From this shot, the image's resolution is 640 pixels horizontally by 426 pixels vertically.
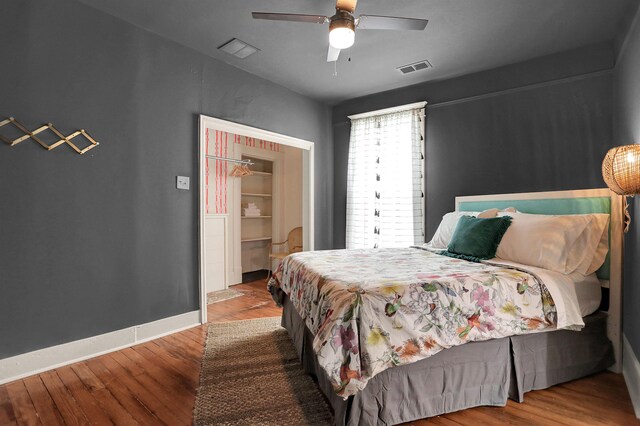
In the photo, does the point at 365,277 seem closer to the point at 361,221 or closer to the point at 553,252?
the point at 553,252

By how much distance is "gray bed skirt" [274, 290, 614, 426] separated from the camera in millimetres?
1610

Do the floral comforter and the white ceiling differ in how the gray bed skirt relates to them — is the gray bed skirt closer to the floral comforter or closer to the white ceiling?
the floral comforter

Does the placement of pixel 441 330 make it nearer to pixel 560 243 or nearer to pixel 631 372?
pixel 560 243

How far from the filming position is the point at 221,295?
4.41 m

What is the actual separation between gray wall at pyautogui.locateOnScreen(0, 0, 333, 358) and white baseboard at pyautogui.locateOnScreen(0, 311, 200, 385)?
6 centimetres

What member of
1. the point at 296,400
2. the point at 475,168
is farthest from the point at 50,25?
the point at 475,168

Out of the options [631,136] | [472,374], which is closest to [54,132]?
[472,374]

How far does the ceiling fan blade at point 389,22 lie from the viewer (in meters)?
2.08

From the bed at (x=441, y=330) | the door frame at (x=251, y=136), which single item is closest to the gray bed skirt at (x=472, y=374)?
the bed at (x=441, y=330)

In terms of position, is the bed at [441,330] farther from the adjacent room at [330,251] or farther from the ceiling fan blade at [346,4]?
the ceiling fan blade at [346,4]

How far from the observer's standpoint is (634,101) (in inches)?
84.3

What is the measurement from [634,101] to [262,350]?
319cm

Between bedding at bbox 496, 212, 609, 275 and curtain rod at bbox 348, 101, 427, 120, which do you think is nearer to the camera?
bedding at bbox 496, 212, 609, 275

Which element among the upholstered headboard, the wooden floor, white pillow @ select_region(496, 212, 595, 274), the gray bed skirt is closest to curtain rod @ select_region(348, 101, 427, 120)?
the upholstered headboard
